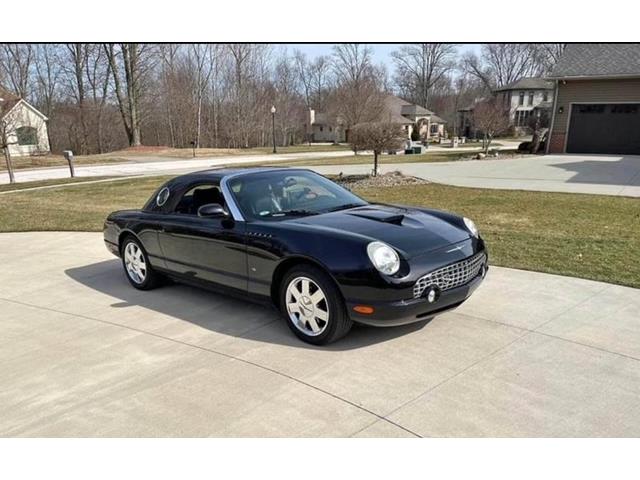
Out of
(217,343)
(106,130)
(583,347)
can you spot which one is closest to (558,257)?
(583,347)

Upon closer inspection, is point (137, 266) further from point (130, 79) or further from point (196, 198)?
point (130, 79)

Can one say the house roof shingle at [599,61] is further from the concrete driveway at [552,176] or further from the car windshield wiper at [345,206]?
the car windshield wiper at [345,206]

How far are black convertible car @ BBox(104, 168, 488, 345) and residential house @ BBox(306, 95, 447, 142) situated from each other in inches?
2248

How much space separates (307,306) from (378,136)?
11.5 metres

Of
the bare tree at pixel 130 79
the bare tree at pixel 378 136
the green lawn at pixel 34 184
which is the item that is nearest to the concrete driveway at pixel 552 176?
the bare tree at pixel 378 136

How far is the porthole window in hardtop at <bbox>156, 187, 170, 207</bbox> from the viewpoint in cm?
522

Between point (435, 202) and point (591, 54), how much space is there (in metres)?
19.7

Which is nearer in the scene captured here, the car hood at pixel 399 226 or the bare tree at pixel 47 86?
the car hood at pixel 399 226

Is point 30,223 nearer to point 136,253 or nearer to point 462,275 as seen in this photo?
point 136,253

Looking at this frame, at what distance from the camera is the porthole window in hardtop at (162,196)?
5.22m

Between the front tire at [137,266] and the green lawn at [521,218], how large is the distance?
4.16 metres

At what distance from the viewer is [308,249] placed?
3682mm

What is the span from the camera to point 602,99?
24.0m

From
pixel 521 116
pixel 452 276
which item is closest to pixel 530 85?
pixel 521 116
